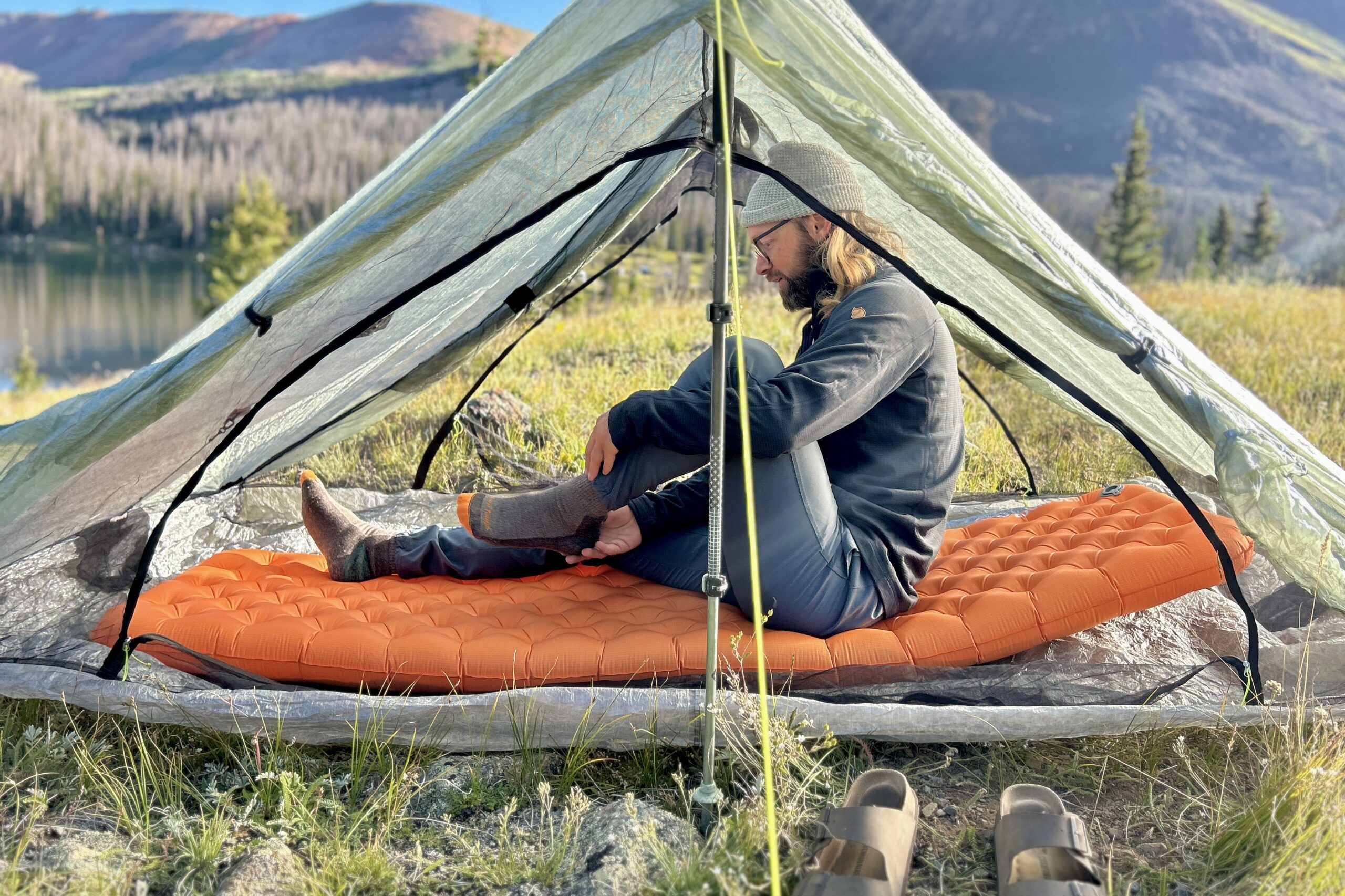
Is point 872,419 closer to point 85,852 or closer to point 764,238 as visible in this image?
point 764,238

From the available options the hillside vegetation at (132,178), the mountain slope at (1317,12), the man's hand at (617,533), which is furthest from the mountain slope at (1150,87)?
the man's hand at (617,533)

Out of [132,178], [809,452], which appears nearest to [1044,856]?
[809,452]

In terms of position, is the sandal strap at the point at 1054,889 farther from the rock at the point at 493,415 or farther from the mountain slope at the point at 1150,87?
the mountain slope at the point at 1150,87

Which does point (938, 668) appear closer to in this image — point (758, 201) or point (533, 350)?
point (758, 201)

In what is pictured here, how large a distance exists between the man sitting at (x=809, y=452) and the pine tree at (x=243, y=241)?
34.7 m

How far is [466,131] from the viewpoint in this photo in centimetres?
203

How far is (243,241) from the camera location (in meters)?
34.2

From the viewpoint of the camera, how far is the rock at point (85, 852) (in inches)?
65.1

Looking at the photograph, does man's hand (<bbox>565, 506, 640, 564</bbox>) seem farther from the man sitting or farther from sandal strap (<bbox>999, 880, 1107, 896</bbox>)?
sandal strap (<bbox>999, 880, 1107, 896</bbox>)

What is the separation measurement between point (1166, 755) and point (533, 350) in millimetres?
5052

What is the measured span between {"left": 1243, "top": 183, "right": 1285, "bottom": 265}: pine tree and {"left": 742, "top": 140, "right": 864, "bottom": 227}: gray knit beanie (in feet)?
149

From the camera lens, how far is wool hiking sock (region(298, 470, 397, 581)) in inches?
102

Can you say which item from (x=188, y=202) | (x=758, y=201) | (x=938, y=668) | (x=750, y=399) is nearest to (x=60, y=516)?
(x=750, y=399)

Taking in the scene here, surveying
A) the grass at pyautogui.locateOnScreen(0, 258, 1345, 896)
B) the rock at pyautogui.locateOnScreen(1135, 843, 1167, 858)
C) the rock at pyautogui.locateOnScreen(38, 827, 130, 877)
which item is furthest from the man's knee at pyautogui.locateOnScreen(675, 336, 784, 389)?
the rock at pyautogui.locateOnScreen(38, 827, 130, 877)
